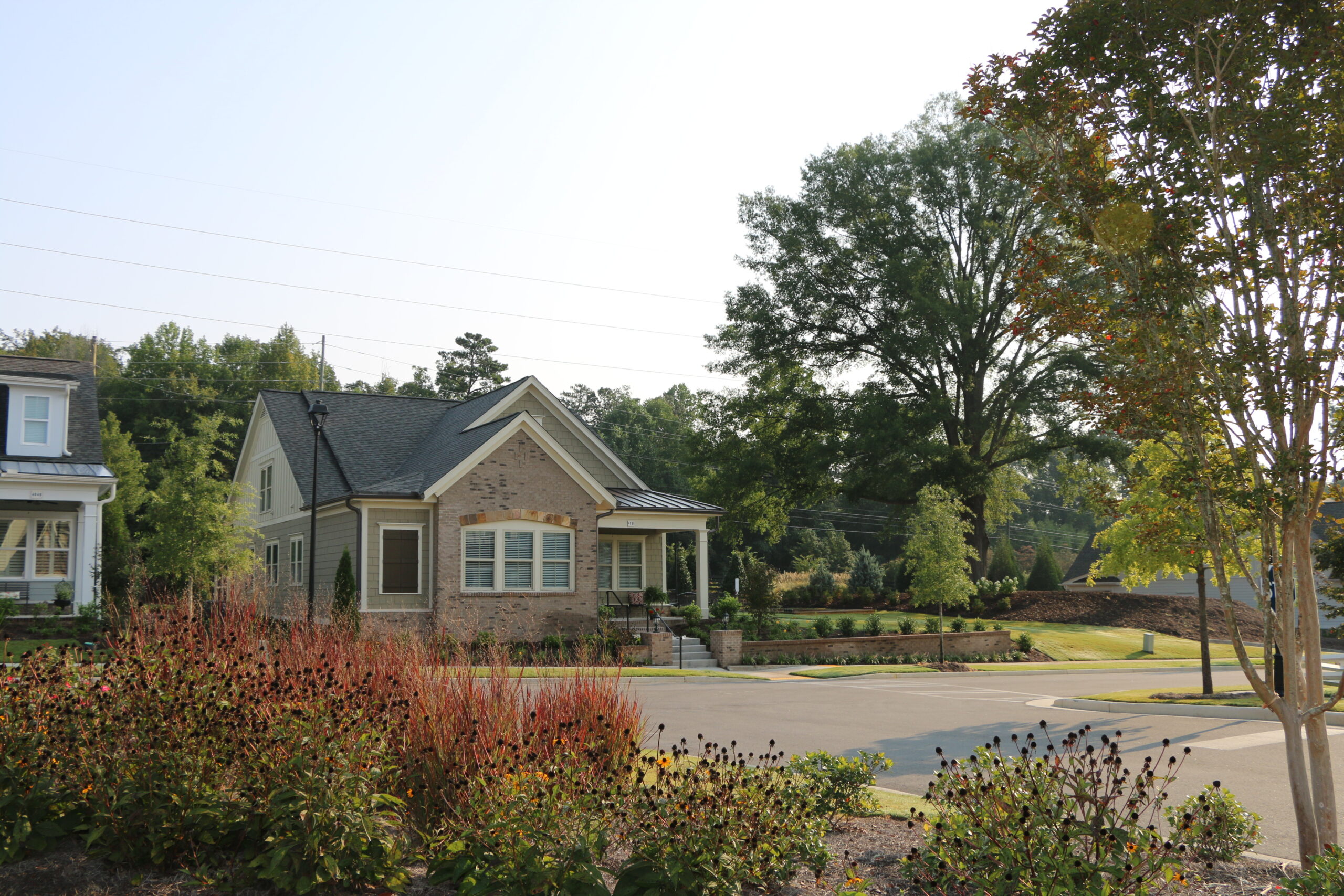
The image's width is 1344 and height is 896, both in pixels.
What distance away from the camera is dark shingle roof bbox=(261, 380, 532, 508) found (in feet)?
84.4

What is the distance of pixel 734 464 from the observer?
141 feet

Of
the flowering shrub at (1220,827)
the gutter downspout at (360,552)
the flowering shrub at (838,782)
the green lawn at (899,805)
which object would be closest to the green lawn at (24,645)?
the gutter downspout at (360,552)

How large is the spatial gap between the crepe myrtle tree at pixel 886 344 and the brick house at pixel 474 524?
1344 centimetres

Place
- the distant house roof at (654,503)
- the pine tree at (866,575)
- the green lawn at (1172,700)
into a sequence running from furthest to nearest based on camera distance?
the pine tree at (866,575), the distant house roof at (654,503), the green lawn at (1172,700)

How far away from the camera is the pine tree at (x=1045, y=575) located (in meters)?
51.8

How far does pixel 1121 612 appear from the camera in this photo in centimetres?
4050

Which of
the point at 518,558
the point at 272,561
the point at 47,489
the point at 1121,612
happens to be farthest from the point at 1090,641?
the point at 47,489

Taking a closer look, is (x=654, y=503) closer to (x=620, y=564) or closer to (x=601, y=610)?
(x=620, y=564)

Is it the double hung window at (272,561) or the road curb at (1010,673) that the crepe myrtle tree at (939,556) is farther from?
the double hung window at (272,561)

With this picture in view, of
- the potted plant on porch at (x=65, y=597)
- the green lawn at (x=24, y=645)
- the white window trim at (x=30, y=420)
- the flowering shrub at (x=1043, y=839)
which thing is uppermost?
the white window trim at (x=30, y=420)

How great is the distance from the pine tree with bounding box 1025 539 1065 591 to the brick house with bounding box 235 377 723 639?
1113 inches

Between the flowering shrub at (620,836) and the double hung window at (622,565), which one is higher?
the double hung window at (622,565)

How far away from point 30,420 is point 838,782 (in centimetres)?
3003

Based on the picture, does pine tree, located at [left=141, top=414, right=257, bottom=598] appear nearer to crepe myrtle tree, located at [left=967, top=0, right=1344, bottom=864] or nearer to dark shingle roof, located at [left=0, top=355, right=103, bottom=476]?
dark shingle roof, located at [left=0, top=355, right=103, bottom=476]
